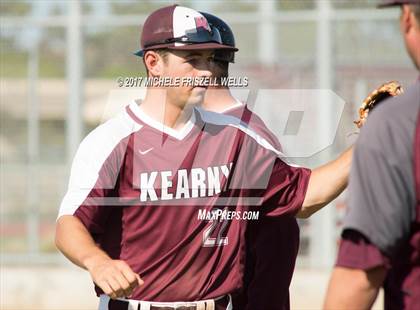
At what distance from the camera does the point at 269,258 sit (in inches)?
195

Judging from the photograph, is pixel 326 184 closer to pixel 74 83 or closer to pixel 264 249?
pixel 264 249

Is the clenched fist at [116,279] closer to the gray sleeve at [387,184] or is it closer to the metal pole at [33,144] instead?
the gray sleeve at [387,184]

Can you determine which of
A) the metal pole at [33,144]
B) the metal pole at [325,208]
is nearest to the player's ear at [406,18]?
the metal pole at [325,208]

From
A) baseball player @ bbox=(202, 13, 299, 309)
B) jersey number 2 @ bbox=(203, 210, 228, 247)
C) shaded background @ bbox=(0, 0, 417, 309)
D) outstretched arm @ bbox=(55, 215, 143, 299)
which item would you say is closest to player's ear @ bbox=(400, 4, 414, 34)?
outstretched arm @ bbox=(55, 215, 143, 299)

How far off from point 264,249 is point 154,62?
1.15 metres

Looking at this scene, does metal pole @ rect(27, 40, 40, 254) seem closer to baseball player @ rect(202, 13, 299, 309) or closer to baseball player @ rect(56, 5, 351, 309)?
baseball player @ rect(202, 13, 299, 309)

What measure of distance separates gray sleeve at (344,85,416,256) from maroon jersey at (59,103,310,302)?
4.86ft

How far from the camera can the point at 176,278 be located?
402 cm

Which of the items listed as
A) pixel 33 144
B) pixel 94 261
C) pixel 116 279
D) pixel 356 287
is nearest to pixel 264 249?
pixel 94 261

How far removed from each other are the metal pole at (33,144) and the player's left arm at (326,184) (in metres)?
5.16

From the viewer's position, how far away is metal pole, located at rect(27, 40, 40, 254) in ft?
29.7

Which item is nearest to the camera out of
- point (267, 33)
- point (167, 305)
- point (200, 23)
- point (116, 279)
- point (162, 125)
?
point (116, 279)

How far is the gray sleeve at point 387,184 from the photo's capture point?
2553mm

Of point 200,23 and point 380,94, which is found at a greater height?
point 200,23
